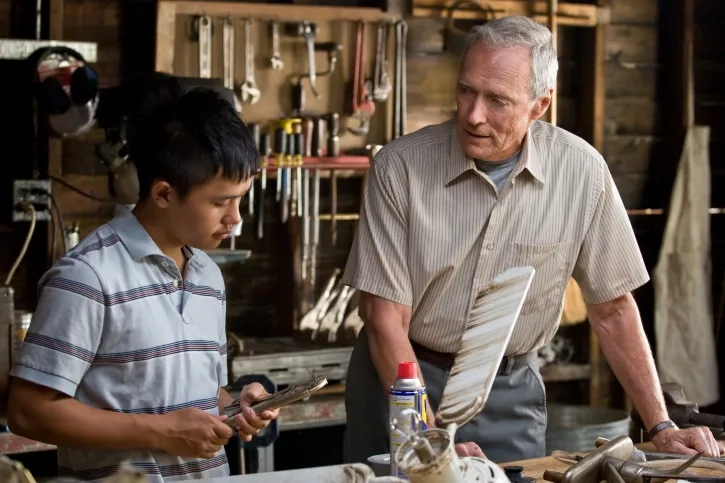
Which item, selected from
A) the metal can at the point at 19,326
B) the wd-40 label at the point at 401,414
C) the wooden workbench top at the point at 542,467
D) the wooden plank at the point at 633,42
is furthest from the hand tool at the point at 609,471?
the wooden plank at the point at 633,42

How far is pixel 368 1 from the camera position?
16.7ft

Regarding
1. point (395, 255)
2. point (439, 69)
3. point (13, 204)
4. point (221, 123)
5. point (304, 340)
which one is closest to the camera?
point (221, 123)

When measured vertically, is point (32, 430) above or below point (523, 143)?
below

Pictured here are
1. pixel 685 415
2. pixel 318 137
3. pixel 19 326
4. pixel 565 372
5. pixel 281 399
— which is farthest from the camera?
pixel 565 372

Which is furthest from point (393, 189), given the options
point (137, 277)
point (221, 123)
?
point (137, 277)

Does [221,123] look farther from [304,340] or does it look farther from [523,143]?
[304,340]

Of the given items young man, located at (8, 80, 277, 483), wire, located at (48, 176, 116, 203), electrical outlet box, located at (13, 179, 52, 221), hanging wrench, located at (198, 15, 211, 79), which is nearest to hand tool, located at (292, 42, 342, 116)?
hanging wrench, located at (198, 15, 211, 79)

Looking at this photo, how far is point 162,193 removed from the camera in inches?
87.9

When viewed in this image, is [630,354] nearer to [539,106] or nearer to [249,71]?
[539,106]

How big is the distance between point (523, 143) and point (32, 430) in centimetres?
146

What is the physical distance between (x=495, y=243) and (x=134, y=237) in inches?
40.0

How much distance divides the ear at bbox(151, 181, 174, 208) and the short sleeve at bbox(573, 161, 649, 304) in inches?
47.7

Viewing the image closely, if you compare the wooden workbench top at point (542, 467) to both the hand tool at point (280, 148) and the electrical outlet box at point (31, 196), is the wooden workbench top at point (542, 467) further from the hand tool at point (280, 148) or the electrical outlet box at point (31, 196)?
the electrical outlet box at point (31, 196)

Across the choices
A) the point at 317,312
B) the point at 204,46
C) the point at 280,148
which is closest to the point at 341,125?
the point at 280,148
